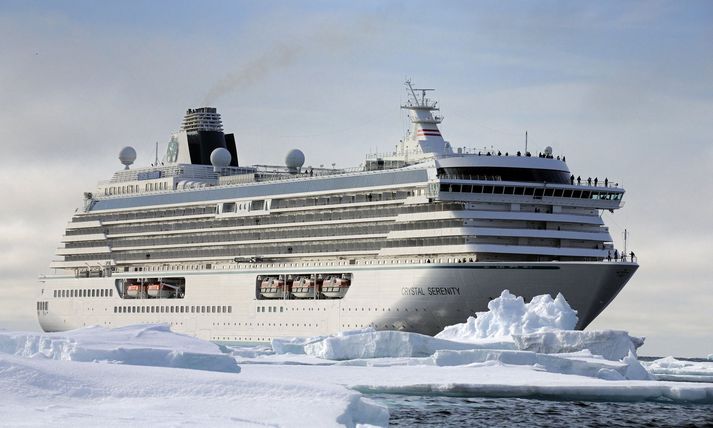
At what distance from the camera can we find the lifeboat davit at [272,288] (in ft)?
219

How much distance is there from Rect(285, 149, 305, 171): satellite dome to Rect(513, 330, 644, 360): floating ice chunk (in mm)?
30910

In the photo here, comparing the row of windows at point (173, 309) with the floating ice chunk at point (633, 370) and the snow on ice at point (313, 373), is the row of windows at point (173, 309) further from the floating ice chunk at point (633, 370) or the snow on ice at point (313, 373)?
the floating ice chunk at point (633, 370)

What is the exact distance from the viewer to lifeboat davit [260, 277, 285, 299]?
219 feet

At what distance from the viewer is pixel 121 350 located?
109 ft

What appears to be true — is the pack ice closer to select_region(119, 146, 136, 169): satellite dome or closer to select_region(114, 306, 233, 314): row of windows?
select_region(114, 306, 233, 314): row of windows

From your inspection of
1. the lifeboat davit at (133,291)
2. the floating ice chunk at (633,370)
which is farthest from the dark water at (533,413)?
the lifeboat davit at (133,291)

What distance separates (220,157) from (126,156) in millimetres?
8263

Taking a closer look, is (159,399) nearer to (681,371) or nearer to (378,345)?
(378,345)

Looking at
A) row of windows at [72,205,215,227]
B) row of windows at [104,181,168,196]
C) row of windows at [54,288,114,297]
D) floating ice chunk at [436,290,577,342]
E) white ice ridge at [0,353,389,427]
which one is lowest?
white ice ridge at [0,353,389,427]

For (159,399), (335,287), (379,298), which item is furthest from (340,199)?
(159,399)

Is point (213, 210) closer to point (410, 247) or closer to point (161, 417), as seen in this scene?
point (410, 247)

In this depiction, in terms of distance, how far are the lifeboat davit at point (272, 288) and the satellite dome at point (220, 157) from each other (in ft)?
46.4

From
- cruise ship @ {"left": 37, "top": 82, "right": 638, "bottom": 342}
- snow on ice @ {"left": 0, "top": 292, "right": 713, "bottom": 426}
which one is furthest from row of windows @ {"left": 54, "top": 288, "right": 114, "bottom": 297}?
snow on ice @ {"left": 0, "top": 292, "right": 713, "bottom": 426}

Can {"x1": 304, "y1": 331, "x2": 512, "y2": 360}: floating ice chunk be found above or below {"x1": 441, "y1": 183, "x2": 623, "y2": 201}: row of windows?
below
